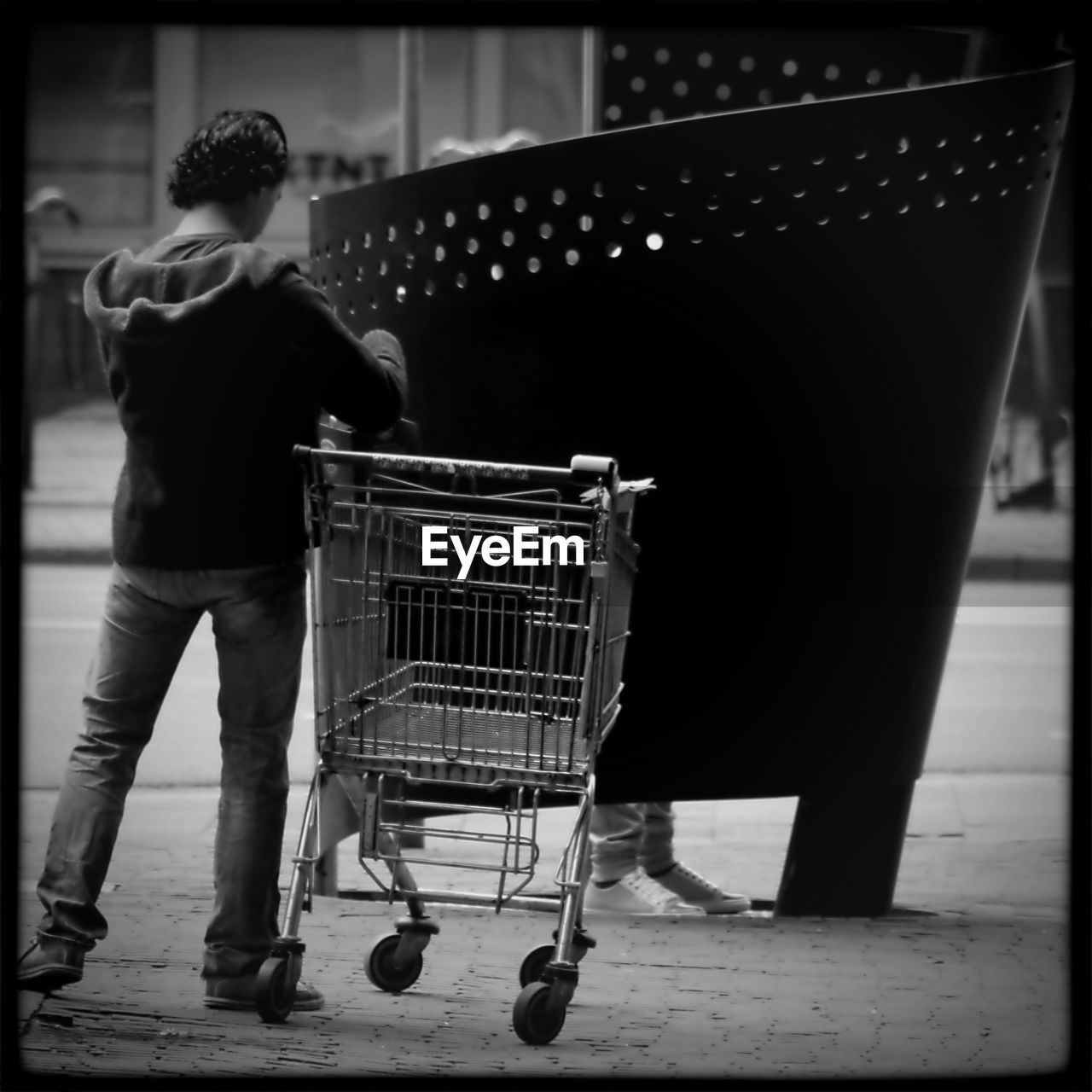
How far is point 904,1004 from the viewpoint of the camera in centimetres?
407

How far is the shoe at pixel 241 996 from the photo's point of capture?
386 centimetres

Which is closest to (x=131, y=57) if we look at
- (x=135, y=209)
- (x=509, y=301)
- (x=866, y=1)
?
(x=135, y=209)

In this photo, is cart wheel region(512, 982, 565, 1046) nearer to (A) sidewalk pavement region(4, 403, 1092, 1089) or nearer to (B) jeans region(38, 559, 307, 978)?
(A) sidewalk pavement region(4, 403, 1092, 1089)

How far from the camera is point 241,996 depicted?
3.87 metres

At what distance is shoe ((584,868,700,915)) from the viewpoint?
16.9ft

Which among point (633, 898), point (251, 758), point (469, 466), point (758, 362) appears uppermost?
point (758, 362)

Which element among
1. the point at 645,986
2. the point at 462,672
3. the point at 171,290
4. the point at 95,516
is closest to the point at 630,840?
the point at 645,986

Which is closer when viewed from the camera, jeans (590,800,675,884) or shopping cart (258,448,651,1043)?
shopping cart (258,448,651,1043)

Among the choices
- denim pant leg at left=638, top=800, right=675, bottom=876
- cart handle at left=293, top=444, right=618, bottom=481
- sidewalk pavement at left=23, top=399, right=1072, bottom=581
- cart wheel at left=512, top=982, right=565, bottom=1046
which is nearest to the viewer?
cart handle at left=293, top=444, right=618, bottom=481

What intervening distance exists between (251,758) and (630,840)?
1.73 m

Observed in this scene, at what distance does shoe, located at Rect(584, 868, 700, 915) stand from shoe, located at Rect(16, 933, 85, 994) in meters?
1.78

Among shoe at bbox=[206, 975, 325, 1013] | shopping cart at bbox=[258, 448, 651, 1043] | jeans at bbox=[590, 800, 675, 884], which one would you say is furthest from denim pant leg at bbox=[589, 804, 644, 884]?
shoe at bbox=[206, 975, 325, 1013]

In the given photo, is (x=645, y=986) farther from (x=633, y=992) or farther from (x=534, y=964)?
(x=534, y=964)

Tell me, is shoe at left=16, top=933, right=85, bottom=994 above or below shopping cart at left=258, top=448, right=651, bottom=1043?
below
